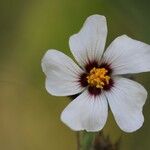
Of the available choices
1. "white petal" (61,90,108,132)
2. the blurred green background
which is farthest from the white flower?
the blurred green background

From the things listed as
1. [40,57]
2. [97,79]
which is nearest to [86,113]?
[97,79]

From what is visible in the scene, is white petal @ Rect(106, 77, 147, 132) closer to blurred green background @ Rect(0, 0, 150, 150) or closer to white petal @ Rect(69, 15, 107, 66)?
white petal @ Rect(69, 15, 107, 66)

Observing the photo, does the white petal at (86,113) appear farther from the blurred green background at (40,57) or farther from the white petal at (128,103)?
the blurred green background at (40,57)

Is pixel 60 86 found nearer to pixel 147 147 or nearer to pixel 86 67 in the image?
pixel 86 67

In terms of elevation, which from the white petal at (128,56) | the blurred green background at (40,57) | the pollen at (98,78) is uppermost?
the white petal at (128,56)

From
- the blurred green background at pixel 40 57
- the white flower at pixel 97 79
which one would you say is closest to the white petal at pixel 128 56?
the white flower at pixel 97 79

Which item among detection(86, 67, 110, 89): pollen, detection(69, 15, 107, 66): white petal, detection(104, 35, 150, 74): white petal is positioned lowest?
detection(86, 67, 110, 89): pollen

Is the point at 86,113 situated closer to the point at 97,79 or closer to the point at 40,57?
the point at 97,79

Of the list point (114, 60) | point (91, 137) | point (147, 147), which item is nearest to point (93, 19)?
point (114, 60)
